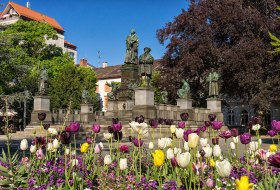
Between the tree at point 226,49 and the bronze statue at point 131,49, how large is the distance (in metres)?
5.82

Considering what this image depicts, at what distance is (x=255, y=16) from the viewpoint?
2867 centimetres

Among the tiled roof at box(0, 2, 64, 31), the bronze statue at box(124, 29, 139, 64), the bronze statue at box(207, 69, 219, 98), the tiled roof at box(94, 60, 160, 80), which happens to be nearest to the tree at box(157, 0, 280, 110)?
the bronze statue at box(207, 69, 219, 98)

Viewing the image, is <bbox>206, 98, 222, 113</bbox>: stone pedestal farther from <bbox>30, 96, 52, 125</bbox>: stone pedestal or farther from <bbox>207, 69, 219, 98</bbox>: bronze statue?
<bbox>30, 96, 52, 125</bbox>: stone pedestal

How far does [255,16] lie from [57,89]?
27.0 meters

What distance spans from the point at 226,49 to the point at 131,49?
845 cm

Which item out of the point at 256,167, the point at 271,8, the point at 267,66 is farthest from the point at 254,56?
the point at 256,167

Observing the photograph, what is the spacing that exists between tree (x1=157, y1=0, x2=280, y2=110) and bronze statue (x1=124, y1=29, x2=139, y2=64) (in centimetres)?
582

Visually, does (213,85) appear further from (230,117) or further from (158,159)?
(230,117)

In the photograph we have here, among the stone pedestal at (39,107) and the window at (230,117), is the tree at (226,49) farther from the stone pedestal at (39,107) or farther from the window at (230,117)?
the window at (230,117)

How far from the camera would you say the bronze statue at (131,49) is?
25.3 metres

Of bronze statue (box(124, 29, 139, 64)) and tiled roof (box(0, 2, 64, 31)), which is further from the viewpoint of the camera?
tiled roof (box(0, 2, 64, 31))

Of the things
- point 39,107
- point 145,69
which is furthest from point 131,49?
point 39,107

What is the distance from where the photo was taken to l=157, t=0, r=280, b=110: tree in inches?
1091

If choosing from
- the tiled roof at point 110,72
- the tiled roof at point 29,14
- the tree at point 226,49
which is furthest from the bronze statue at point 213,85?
the tiled roof at point 29,14
